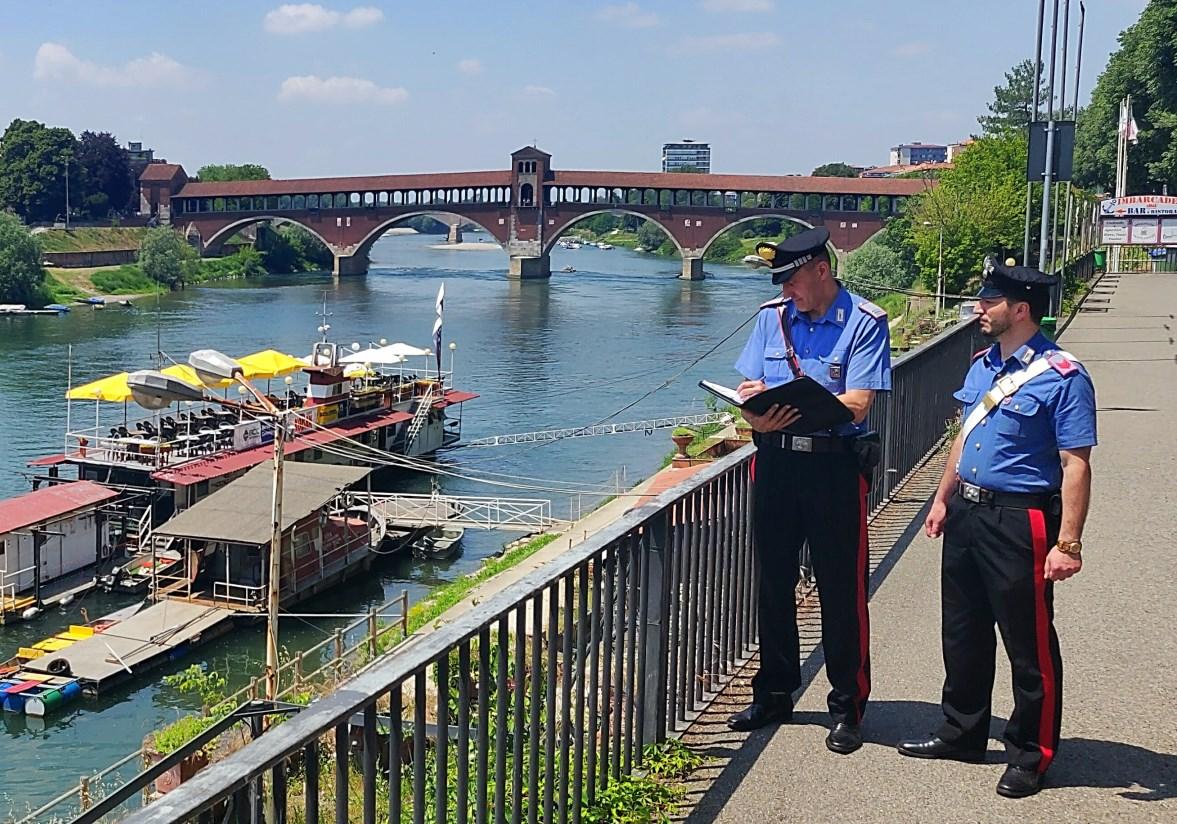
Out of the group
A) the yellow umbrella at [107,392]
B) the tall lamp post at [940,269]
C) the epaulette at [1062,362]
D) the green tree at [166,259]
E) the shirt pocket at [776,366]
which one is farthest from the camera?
the green tree at [166,259]

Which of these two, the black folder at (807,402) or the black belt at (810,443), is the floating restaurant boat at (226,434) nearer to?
the black belt at (810,443)

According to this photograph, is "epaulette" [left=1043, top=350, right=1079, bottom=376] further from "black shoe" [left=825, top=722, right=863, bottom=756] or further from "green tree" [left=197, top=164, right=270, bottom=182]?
"green tree" [left=197, top=164, right=270, bottom=182]

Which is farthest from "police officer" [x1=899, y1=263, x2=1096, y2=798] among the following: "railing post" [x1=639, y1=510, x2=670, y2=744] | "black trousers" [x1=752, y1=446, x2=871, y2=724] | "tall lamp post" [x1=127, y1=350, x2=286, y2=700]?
"tall lamp post" [x1=127, y1=350, x2=286, y2=700]

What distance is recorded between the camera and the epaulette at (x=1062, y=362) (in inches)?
153

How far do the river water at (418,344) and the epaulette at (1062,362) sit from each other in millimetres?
13717

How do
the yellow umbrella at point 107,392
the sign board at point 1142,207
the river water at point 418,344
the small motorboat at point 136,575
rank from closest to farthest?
1. the river water at point 418,344
2. the small motorboat at point 136,575
3. the yellow umbrella at point 107,392
4. the sign board at point 1142,207

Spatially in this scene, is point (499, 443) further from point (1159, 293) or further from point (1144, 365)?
point (1144, 365)

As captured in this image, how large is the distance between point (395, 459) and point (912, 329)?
51.4 ft

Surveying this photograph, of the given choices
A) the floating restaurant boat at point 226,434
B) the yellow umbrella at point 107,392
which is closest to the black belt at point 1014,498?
the floating restaurant boat at point 226,434

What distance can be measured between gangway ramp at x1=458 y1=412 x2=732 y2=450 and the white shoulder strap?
2918cm

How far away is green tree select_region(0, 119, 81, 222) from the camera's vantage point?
3760 inches

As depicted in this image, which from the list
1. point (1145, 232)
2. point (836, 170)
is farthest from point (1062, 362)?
point (836, 170)

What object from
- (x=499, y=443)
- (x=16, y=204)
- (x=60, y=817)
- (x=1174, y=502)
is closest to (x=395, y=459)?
(x=499, y=443)

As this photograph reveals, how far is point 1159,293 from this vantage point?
2941cm
